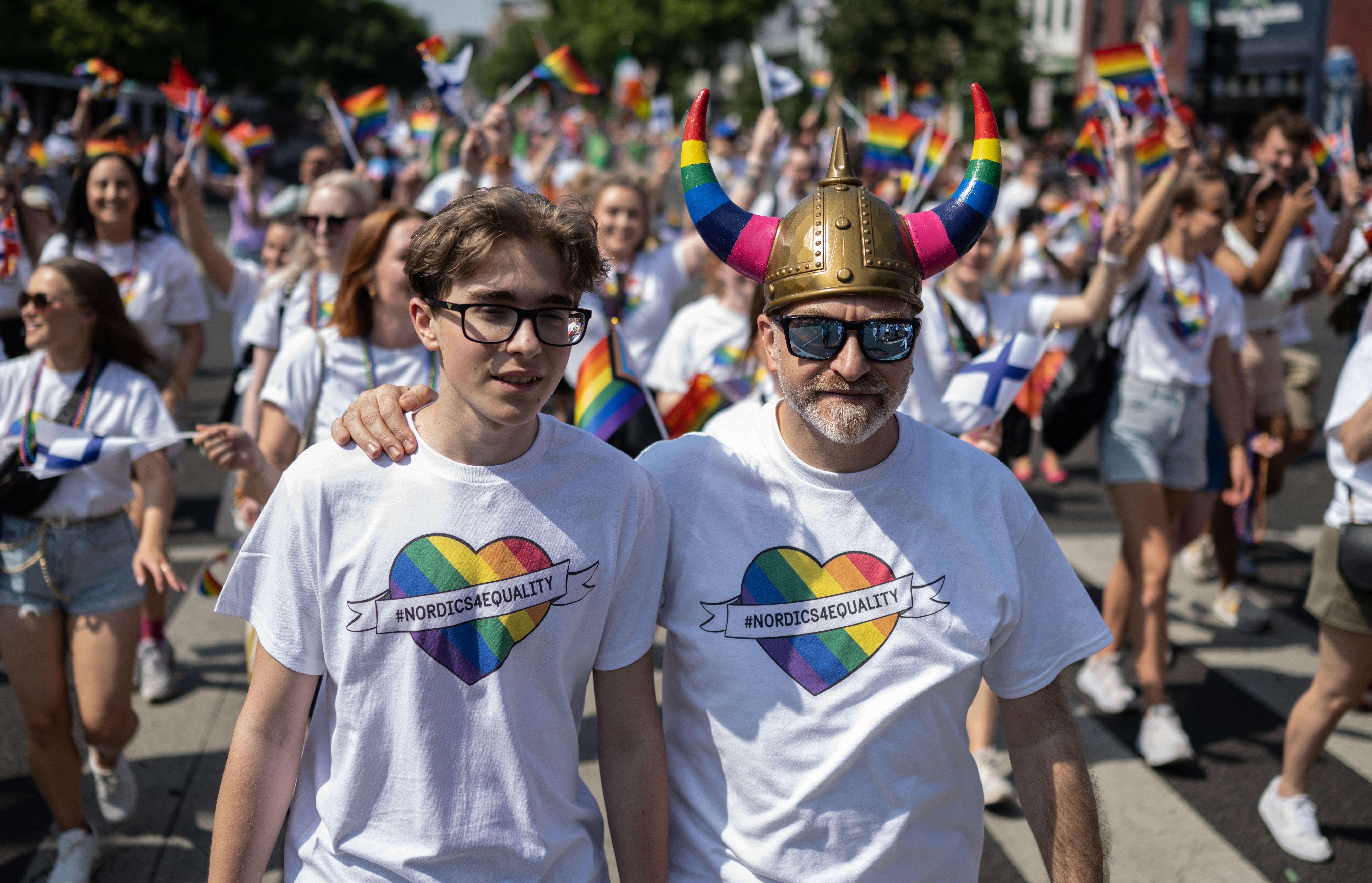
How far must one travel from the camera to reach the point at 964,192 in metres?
2.21

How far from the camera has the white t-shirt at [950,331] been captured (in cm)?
405

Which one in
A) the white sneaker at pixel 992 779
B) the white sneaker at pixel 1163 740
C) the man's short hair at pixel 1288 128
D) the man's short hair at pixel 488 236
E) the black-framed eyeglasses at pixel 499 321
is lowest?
the white sneaker at pixel 1163 740

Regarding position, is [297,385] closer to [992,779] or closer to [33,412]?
[33,412]

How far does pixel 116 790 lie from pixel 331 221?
221cm

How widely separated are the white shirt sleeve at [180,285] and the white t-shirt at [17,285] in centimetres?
118

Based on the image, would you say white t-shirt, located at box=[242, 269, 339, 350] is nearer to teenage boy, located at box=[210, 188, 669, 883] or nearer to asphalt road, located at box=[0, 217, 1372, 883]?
asphalt road, located at box=[0, 217, 1372, 883]

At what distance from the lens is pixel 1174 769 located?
4430 mm

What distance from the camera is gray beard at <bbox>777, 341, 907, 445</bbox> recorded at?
2092mm

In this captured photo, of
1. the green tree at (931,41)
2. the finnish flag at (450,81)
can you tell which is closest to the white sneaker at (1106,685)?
the finnish flag at (450,81)

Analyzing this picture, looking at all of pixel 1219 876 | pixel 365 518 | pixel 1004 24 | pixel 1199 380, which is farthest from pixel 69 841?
pixel 1004 24

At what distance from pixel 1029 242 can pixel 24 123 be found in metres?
13.9

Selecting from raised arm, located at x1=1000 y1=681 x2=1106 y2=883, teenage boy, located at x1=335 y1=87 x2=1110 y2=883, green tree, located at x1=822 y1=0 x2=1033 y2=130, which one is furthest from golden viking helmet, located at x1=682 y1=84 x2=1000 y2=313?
green tree, located at x1=822 y1=0 x2=1033 y2=130

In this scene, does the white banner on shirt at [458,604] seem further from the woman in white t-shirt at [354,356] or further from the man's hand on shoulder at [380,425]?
the woman in white t-shirt at [354,356]

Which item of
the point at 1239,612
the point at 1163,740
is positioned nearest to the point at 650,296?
the point at 1163,740
